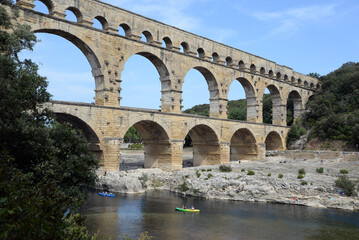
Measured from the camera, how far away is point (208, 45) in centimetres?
3369

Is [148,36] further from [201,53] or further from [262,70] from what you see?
[262,70]

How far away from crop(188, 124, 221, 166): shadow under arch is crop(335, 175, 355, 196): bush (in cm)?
1287

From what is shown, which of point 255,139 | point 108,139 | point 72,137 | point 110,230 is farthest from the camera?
point 255,139

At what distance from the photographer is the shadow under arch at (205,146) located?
3362cm

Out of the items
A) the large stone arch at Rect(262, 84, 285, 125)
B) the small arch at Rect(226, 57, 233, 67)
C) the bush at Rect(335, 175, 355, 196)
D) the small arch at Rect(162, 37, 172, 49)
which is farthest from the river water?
the large stone arch at Rect(262, 84, 285, 125)

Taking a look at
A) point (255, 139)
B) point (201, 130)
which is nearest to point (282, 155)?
point (255, 139)

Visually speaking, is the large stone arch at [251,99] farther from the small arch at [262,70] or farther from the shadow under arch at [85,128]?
the shadow under arch at [85,128]

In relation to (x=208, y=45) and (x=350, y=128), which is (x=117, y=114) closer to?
(x=208, y=45)

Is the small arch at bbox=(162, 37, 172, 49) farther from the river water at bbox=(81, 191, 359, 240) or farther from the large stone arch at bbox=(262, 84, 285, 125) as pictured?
the large stone arch at bbox=(262, 84, 285, 125)

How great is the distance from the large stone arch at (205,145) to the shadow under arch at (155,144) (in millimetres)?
4988

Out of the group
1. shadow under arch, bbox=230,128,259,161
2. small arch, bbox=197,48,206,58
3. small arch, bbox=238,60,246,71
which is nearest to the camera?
small arch, bbox=197,48,206,58

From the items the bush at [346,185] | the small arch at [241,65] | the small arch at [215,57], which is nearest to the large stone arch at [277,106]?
the small arch at [241,65]

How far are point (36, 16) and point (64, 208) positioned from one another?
20120 mm

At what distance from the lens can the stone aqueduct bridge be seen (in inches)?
931
